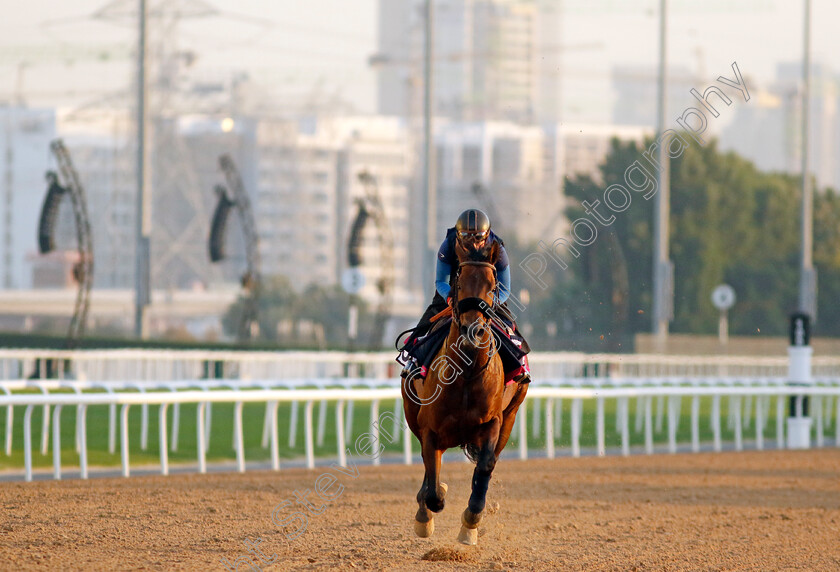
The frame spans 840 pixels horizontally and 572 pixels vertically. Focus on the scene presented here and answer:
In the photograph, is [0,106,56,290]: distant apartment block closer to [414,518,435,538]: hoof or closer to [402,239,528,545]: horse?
[414,518,435,538]: hoof

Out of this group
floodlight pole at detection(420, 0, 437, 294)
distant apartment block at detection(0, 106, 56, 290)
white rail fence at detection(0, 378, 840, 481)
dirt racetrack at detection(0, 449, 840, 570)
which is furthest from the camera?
distant apartment block at detection(0, 106, 56, 290)

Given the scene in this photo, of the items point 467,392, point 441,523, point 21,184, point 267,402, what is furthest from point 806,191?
point 21,184

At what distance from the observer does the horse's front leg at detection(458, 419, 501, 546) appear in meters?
7.12

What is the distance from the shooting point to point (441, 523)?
8867 millimetres

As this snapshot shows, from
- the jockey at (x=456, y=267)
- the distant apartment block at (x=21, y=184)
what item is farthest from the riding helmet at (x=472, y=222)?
the distant apartment block at (x=21, y=184)

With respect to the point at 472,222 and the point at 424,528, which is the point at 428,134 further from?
the point at 472,222

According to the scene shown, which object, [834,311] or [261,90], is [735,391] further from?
[261,90]

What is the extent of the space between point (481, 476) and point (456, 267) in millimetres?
1210

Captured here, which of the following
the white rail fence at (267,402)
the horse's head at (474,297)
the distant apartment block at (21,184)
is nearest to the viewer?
the horse's head at (474,297)

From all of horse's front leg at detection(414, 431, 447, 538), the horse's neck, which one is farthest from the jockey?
horse's front leg at detection(414, 431, 447, 538)

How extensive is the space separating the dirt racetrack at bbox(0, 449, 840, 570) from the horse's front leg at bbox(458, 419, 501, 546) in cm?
11

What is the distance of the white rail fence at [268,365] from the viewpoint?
62.2 ft

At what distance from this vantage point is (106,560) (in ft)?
21.5

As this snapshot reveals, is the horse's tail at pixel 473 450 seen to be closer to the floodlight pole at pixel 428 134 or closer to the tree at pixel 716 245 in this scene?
the floodlight pole at pixel 428 134
